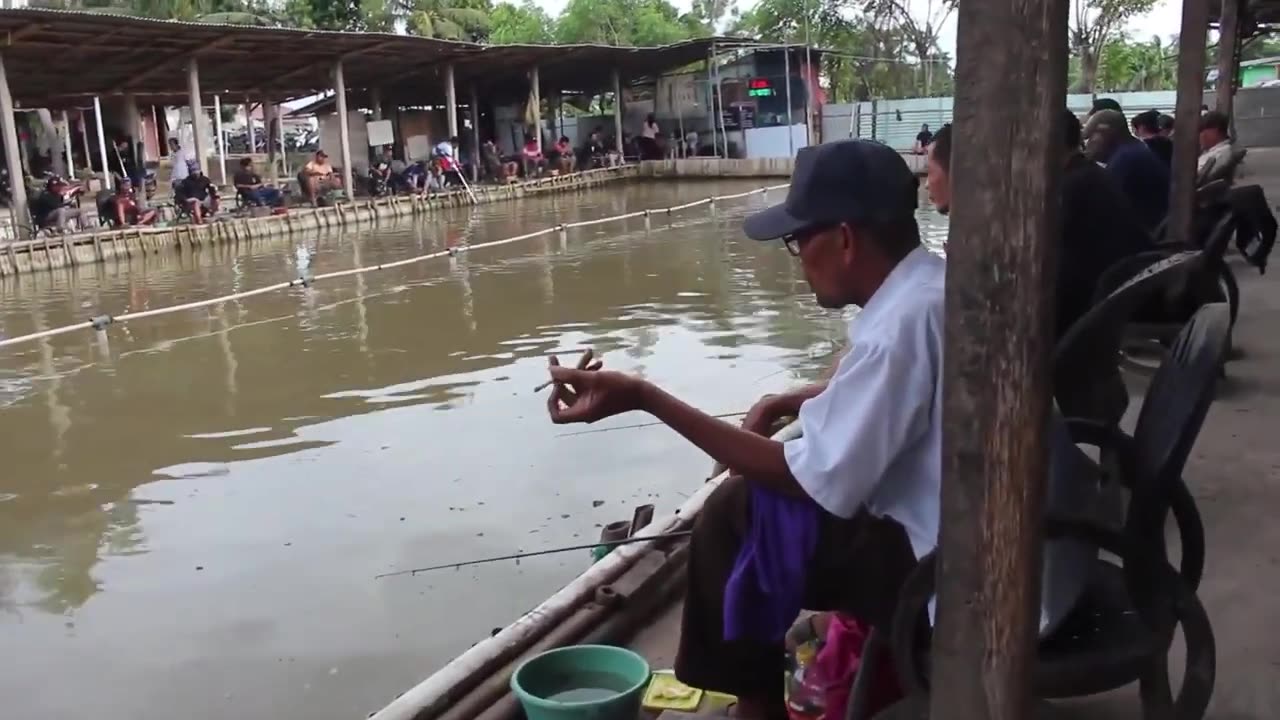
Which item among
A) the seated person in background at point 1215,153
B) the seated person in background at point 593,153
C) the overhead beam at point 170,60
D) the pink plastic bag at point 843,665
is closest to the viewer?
the pink plastic bag at point 843,665

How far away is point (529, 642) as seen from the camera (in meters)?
2.87

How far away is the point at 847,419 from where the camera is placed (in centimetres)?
171

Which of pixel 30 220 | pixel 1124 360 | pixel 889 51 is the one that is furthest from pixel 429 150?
pixel 1124 360

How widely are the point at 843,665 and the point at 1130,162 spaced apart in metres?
3.94

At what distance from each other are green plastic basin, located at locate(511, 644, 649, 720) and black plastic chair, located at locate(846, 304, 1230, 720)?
728mm

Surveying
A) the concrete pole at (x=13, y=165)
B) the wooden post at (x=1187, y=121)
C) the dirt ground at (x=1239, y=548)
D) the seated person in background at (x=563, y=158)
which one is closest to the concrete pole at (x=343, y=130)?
the concrete pole at (x=13, y=165)

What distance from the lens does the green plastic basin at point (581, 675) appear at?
2.53 meters

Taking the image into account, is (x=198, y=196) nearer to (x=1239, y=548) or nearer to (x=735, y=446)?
(x=1239, y=548)

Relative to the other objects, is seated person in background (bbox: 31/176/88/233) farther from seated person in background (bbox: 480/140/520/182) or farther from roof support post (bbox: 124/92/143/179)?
seated person in background (bbox: 480/140/520/182)

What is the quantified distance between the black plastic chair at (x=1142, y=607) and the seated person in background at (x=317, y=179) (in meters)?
18.4

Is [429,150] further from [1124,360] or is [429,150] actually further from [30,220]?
[1124,360]

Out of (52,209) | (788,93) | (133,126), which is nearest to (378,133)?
(133,126)

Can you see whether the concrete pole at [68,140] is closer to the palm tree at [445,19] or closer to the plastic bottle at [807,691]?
the palm tree at [445,19]

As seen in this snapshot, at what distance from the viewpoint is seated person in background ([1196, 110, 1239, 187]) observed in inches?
269
